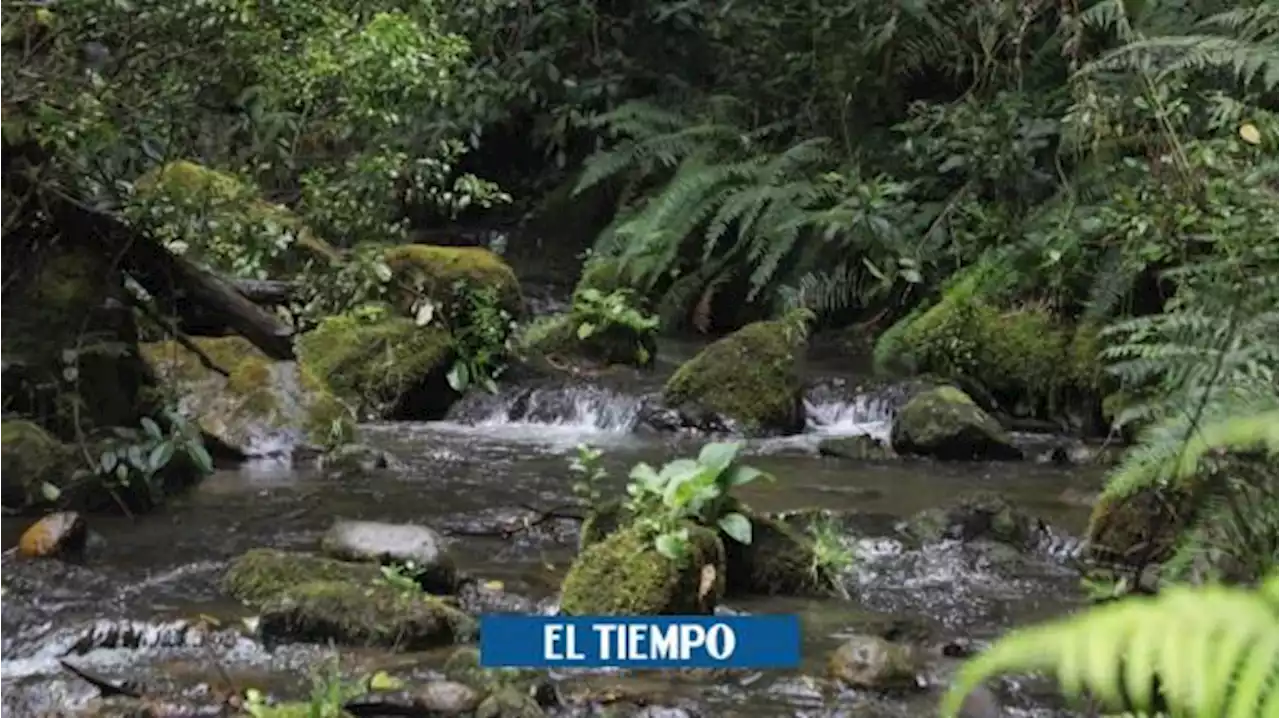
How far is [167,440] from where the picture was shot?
6254mm

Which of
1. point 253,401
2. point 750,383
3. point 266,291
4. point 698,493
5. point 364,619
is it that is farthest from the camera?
point 750,383

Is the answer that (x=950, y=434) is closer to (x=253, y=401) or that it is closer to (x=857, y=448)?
(x=857, y=448)

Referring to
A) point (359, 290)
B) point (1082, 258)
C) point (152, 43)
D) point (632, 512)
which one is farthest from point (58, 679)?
point (1082, 258)

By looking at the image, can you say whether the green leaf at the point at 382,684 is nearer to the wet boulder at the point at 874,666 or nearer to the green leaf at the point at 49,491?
the wet boulder at the point at 874,666

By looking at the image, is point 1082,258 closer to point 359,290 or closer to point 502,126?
point 359,290

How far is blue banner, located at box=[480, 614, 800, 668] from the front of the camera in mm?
4078

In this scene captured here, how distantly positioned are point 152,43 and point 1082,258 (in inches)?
238

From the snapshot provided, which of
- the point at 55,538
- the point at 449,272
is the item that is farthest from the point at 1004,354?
the point at 55,538

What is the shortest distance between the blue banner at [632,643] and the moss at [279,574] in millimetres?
548

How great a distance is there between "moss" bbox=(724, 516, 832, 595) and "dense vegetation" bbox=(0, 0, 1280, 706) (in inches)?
49.6

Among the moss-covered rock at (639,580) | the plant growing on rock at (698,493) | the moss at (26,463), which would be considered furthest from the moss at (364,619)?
the moss at (26,463)

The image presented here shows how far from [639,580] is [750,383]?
4544 millimetres

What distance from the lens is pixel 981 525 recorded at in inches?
236

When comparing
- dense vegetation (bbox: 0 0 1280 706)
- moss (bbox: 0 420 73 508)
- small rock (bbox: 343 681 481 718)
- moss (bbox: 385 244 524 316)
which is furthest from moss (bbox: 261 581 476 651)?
moss (bbox: 385 244 524 316)
